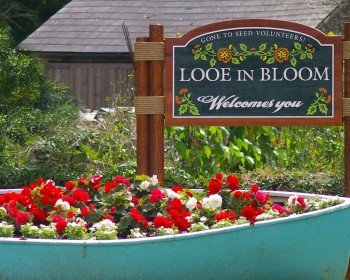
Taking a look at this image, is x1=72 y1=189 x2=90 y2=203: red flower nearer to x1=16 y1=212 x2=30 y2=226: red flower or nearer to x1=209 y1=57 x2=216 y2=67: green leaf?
x1=16 y1=212 x2=30 y2=226: red flower

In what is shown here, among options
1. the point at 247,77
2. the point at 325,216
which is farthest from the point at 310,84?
the point at 325,216

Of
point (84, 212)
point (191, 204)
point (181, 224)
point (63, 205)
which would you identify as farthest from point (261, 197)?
point (63, 205)

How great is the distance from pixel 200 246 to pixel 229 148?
5.04 m

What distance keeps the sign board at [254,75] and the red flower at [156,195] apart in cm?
209

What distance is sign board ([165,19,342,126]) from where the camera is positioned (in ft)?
28.7

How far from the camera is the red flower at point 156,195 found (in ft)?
22.0

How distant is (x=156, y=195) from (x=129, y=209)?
202mm

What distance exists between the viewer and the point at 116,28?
2539cm

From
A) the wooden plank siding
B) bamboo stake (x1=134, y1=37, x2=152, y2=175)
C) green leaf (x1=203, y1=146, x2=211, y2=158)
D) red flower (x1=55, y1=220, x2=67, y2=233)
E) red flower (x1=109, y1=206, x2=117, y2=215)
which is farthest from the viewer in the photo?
the wooden plank siding

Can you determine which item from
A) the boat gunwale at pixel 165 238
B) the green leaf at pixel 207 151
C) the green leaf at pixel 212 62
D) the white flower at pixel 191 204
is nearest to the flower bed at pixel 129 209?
the white flower at pixel 191 204

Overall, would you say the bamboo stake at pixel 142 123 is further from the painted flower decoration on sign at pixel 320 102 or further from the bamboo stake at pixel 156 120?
the painted flower decoration on sign at pixel 320 102

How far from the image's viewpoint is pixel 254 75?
28.8 ft

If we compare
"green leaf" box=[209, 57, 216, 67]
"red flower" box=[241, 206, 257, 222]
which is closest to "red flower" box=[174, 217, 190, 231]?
"red flower" box=[241, 206, 257, 222]

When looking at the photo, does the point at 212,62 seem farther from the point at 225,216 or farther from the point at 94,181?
the point at 225,216
